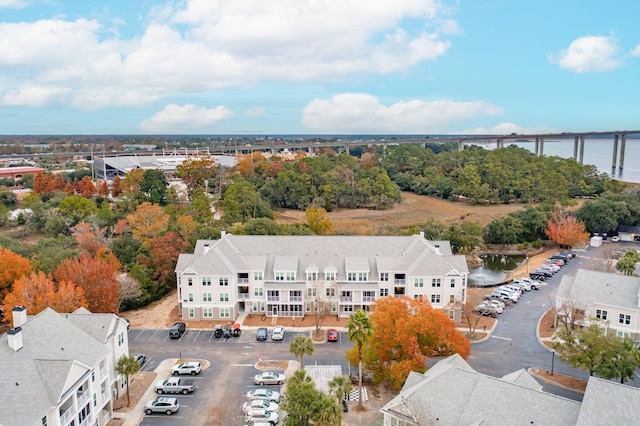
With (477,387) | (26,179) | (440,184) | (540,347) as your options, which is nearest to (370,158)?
(440,184)

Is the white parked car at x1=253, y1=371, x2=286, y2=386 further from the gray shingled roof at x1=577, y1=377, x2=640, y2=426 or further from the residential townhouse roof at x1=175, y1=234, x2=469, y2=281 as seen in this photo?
the gray shingled roof at x1=577, y1=377, x2=640, y2=426

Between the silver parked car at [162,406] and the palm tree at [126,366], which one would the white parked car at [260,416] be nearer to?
the silver parked car at [162,406]

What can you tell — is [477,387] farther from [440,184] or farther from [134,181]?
[440,184]

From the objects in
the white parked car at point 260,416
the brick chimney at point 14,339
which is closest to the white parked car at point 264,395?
the white parked car at point 260,416

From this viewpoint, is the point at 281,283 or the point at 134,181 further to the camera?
the point at 134,181

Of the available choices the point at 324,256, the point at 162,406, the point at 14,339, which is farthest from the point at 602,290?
the point at 14,339

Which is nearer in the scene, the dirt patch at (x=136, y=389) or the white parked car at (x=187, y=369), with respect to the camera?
the dirt patch at (x=136, y=389)
